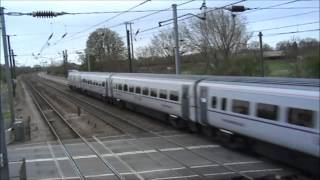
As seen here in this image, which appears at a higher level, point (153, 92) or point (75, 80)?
point (153, 92)

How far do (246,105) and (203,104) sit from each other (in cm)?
410

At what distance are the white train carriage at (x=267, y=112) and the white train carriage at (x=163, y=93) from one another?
1.69 meters

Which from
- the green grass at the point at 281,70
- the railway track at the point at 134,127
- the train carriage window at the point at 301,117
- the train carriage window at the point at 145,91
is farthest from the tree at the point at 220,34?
the train carriage window at the point at 301,117

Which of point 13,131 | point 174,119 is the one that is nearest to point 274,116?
point 174,119

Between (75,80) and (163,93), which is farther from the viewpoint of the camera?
(75,80)

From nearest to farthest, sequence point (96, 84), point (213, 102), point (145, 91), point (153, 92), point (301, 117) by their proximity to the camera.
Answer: point (301, 117), point (213, 102), point (153, 92), point (145, 91), point (96, 84)

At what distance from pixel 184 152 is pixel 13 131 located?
10924mm

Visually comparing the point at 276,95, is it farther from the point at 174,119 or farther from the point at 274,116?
the point at 174,119

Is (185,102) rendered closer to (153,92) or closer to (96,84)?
(153,92)

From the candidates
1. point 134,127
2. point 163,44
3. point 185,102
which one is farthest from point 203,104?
point 163,44

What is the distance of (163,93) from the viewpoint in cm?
2756

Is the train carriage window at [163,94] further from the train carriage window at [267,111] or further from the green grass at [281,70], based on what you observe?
the green grass at [281,70]

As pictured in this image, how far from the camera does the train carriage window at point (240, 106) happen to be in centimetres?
Answer: 1841

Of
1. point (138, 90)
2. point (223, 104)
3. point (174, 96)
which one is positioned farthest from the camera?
point (138, 90)
